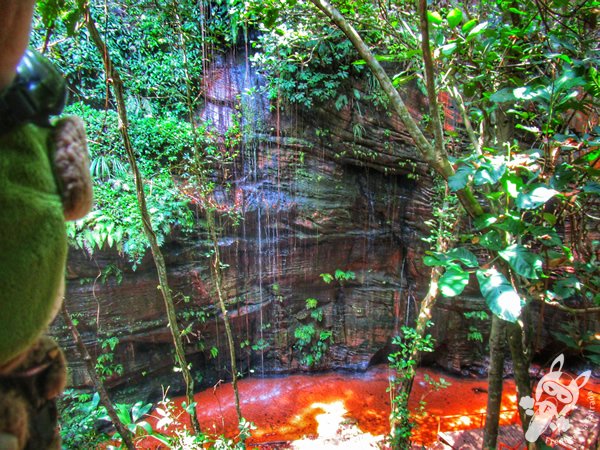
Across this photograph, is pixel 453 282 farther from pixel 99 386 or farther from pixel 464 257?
pixel 99 386

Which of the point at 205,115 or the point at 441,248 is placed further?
the point at 205,115

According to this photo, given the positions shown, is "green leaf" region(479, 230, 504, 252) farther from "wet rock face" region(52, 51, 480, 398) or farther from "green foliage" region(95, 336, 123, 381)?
"green foliage" region(95, 336, 123, 381)

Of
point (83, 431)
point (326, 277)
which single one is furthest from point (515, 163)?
point (326, 277)

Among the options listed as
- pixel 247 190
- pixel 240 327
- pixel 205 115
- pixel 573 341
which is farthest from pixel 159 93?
pixel 573 341

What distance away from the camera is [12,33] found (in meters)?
0.57

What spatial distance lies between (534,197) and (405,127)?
2234mm

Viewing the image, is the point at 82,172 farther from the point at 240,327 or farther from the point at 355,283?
the point at 355,283

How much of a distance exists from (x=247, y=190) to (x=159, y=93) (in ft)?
7.07

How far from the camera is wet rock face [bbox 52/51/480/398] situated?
5.32 m

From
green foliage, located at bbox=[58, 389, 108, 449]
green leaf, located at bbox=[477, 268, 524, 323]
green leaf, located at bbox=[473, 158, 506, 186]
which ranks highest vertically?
green leaf, located at bbox=[473, 158, 506, 186]

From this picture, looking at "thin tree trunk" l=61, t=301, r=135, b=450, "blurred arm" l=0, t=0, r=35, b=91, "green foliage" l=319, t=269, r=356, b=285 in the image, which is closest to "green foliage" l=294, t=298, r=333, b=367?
"green foliage" l=319, t=269, r=356, b=285

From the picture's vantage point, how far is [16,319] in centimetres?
60

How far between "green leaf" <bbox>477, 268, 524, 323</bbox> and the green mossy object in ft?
5.22

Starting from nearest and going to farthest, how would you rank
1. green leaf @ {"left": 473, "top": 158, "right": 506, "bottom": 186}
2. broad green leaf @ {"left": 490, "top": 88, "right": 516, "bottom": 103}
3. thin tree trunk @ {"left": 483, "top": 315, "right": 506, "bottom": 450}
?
green leaf @ {"left": 473, "top": 158, "right": 506, "bottom": 186}, broad green leaf @ {"left": 490, "top": 88, "right": 516, "bottom": 103}, thin tree trunk @ {"left": 483, "top": 315, "right": 506, "bottom": 450}
